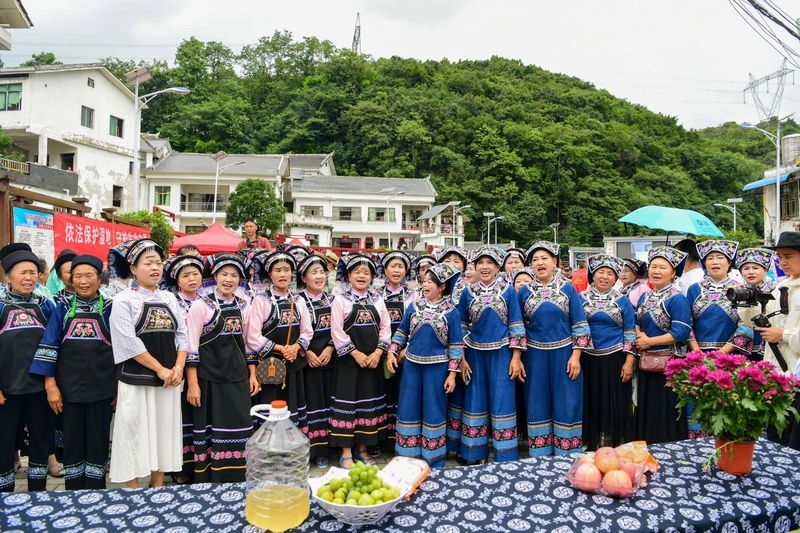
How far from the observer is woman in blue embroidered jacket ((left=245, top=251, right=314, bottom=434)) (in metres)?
4.08

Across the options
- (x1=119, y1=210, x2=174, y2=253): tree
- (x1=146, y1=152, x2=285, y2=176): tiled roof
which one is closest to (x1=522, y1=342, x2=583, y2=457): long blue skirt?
(x1=119, y1=210, x2=174, y2=253): tree

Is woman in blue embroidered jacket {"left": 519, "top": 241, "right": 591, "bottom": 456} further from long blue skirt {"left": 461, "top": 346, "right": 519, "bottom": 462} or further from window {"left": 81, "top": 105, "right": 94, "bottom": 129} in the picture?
window {"left": 81, "top": 105, "right": 94, "bottom": 129}

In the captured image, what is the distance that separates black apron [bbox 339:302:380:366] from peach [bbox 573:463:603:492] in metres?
2.40

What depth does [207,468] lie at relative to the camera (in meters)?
3.86

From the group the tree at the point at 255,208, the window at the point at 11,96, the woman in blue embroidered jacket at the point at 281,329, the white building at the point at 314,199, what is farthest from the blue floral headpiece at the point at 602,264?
the white building at the point at 314,199

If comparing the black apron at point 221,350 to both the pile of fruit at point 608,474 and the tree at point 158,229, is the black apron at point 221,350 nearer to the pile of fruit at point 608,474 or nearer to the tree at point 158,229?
the pile of fruit at point 608,474

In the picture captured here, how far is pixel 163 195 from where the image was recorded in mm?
32969

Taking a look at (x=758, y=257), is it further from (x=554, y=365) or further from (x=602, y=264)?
(x=554, y=365)

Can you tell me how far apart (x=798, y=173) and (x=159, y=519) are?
3000 centimetres

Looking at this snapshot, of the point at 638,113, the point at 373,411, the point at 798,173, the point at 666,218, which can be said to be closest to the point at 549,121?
the point at 638,113

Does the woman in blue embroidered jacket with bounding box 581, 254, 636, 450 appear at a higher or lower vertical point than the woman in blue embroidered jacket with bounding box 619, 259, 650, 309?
lower

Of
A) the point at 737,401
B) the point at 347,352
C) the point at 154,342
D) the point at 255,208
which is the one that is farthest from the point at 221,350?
the point at 255,208

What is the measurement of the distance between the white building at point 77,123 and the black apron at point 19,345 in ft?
73.2

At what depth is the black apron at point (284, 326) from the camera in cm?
415
